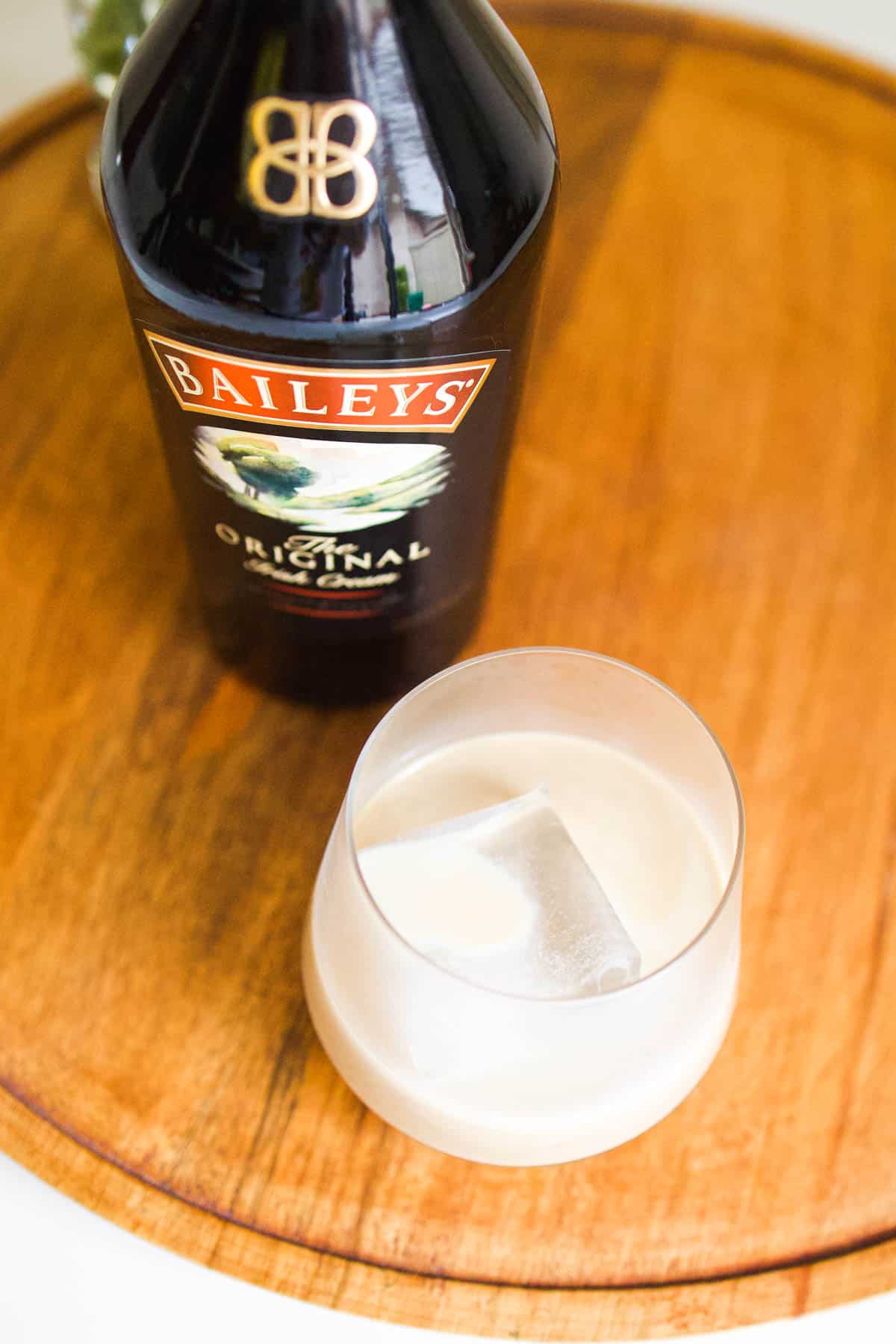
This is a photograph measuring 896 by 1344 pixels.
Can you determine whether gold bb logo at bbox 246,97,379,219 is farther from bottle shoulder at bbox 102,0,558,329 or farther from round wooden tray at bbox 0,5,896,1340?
round wooden tray at bbox 0,5,896,1340

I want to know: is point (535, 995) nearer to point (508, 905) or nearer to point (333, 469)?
point (508, 905)

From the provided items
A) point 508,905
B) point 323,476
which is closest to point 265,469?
point 323,476

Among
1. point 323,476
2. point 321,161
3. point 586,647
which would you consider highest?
point 321,161

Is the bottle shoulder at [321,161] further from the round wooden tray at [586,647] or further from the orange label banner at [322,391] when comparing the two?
the round wooden tray at [586,647]

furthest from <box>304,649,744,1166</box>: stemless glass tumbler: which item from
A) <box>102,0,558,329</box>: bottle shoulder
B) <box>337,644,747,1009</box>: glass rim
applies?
<box>102,0,558,329</box>: bottle shoulder

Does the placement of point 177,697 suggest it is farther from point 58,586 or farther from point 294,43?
point 294,43

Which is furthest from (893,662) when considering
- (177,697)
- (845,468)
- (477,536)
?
(177,697)

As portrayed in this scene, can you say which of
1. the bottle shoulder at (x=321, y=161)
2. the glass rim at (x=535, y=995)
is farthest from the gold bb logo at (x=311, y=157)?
the glass rim at (x=535, y=995)
